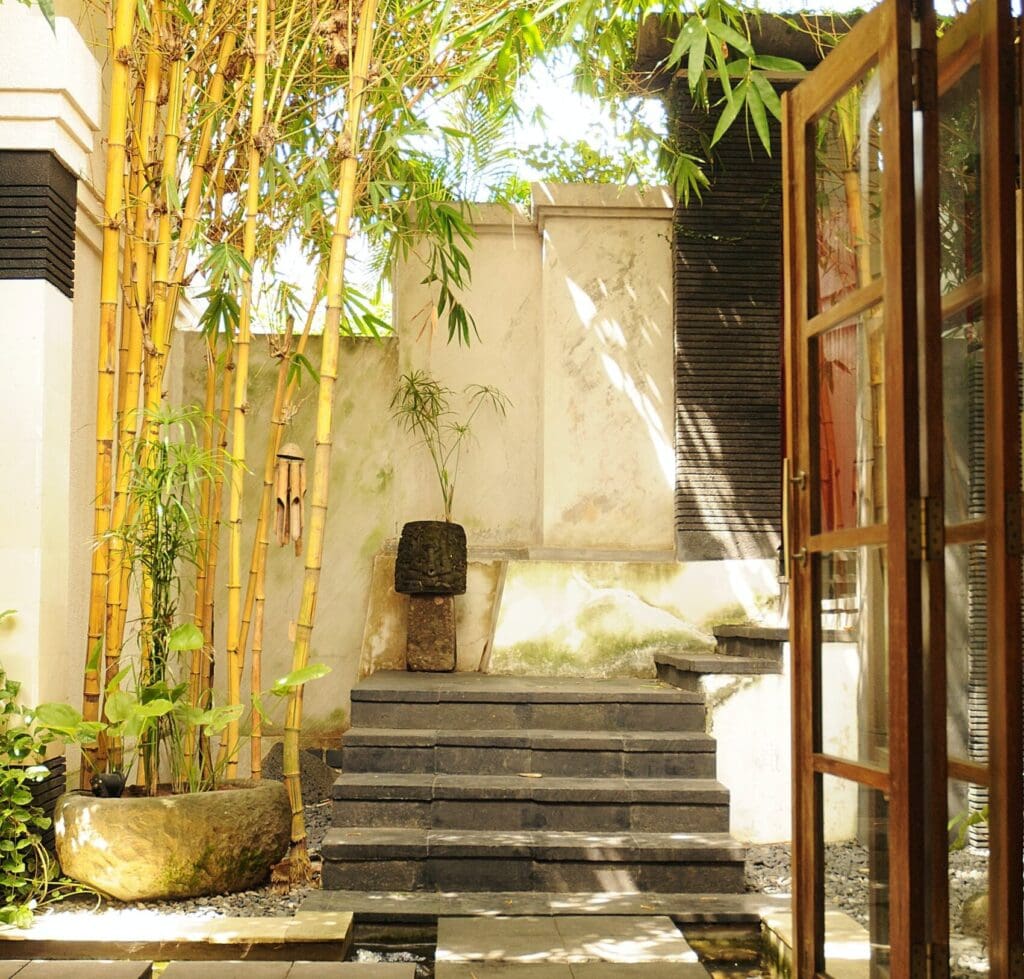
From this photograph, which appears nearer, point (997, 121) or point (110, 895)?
point (997, 121)

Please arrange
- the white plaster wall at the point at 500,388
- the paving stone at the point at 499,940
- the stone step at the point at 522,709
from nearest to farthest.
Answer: the paving stone at the point at 499,940 < the stone step at the point at 522,709 < the white plaster wall at the point at 500,388


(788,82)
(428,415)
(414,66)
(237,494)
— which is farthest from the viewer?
(428,415)

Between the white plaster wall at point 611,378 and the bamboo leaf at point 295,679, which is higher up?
the white plaster wall at point 611,378

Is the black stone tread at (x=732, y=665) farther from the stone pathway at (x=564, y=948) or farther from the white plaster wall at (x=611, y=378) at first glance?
the stone pathway at (x=564, y=948)

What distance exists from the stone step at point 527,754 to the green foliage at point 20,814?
1231 millimetres

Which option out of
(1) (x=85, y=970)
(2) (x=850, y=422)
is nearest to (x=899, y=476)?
(2) (x=850, y=422)

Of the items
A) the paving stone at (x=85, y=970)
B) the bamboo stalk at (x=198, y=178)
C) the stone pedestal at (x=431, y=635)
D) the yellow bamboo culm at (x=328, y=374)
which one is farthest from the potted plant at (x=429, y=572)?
the paving stone at (x=85, y=970)

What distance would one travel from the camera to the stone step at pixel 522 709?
524 cm

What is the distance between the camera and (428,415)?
Result: 6562 mm

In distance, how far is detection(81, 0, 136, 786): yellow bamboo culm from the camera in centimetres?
437

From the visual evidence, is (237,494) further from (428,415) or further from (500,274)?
(500,274)

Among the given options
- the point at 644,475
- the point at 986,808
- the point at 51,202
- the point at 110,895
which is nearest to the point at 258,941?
the point at 110,895

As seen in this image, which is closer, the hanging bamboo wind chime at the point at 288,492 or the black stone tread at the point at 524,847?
the black stone tread at the point at 524,847

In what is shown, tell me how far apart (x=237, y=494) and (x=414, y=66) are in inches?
81.9
